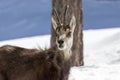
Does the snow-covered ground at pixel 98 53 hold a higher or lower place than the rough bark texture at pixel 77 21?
lower

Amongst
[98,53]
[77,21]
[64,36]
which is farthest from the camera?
[98,53]

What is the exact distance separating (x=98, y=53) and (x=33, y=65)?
22.3ft

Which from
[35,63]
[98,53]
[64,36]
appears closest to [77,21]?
[98,53]

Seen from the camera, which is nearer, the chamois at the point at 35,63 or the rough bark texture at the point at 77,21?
the chamois at the point at 35,63

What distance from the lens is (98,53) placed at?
12711 millimetres

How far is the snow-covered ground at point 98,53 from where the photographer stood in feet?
28.6

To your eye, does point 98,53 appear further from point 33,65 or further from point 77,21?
point 33,65

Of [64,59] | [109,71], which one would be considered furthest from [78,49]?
[64,59]

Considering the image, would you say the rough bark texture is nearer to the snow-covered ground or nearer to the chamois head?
the snow-covered ground

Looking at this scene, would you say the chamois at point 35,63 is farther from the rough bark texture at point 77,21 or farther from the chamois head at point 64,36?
the rough bark texture at point 77,21

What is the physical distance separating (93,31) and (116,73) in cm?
755

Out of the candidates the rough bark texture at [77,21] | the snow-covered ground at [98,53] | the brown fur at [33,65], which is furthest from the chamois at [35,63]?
the rough bark texture at [77,21]

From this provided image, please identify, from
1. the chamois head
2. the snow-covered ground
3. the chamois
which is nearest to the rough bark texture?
the snow-covered ground

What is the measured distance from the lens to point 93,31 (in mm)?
16328
